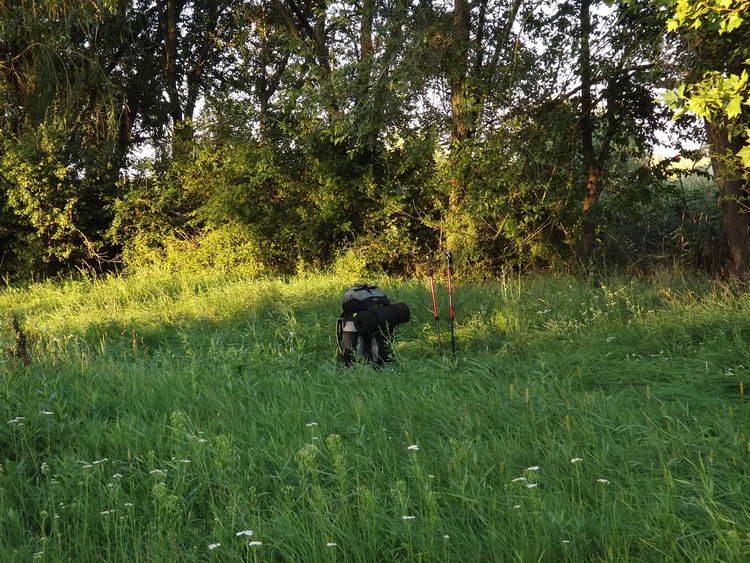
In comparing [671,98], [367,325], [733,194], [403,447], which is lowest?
[403,447]

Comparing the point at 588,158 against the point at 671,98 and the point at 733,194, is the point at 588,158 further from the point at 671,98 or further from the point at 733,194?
the point at 671,98

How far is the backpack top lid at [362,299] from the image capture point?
6.11 meters

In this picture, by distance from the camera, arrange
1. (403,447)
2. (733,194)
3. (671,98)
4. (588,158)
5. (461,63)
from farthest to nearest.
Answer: (461,63) → (588,158) → (733,194) → (671,98) → (403,447)

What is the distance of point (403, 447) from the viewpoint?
12.2ft

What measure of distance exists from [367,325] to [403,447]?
2.26 m

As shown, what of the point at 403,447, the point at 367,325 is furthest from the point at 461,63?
the point at 403,447

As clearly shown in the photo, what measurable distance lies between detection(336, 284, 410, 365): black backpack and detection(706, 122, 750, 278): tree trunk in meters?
4.91

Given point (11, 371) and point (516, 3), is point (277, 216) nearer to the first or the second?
point (516, 3)

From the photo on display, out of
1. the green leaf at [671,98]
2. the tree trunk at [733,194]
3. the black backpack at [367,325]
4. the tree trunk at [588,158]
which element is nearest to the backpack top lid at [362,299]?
the black backpack at [367,325]

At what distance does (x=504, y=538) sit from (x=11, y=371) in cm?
405

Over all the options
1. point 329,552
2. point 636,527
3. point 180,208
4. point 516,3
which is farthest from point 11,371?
point 180,208

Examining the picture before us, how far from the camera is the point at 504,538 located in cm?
258

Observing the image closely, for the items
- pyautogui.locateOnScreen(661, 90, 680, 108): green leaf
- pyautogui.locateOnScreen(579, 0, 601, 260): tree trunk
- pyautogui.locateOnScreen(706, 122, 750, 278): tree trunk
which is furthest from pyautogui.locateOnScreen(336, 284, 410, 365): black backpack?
Answer: pyautogui.locateOnScreen(579, 0, 601, 260): tree trunk

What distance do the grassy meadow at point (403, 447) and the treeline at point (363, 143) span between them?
13.7ft
